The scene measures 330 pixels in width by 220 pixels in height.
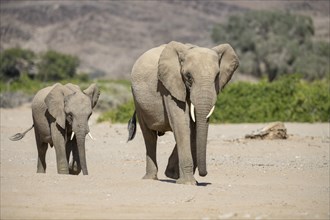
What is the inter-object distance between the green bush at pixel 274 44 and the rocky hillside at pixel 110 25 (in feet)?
56.6

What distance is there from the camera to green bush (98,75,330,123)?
30.6 meters

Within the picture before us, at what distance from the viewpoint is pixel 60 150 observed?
53.5 ft

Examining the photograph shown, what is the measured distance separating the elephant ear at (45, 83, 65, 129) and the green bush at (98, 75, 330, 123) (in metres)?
14.1

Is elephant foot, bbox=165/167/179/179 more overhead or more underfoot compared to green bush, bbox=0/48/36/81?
more overhead

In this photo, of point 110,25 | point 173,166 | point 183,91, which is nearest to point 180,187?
point 183,91

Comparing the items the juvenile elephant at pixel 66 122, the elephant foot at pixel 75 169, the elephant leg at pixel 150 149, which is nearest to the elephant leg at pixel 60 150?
the juvenile elephant at pixel 66 122

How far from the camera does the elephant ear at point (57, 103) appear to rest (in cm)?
1650

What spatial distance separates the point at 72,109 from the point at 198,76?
3581mm

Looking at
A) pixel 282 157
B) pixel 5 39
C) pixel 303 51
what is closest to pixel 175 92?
pixel 282 157

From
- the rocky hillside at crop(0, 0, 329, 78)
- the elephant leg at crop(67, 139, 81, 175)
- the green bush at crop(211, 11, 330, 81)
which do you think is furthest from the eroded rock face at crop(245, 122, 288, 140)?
the rocky hillside at crop(0, 0, 329, 78)

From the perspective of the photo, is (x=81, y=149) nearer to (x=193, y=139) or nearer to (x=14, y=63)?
(x=193, y=139)

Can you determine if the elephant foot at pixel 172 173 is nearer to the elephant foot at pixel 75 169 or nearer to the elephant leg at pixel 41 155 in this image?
the elephant foot at pixel 75 169

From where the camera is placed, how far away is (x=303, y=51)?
2768 inches

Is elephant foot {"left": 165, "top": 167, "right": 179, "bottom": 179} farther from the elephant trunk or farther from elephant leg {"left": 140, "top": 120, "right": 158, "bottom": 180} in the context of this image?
the elephant trunk
